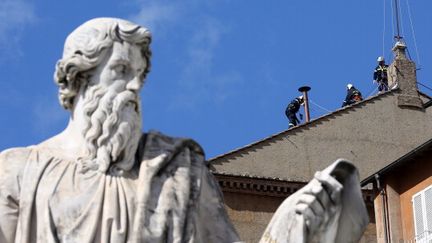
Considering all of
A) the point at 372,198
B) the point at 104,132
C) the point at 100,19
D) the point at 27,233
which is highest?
the point at 372,198

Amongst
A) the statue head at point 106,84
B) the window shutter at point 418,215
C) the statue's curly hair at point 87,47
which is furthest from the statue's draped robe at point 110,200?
the window shutter at point 418,215

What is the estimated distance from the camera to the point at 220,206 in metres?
12.0

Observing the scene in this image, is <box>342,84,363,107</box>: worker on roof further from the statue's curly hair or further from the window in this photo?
the statue's curly hair

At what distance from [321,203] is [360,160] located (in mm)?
47643

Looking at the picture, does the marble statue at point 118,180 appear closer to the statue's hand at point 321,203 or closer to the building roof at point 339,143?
the statue's hand at point 321,203

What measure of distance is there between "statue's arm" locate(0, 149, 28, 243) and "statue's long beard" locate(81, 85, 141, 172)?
437mm

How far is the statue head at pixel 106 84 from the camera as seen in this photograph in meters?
11.8

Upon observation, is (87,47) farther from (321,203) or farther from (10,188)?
(321,203)

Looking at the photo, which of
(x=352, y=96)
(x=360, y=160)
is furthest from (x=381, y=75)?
(x=360, y=160)

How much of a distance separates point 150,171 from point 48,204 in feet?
2.37

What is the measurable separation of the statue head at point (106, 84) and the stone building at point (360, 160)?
41921 millimetres

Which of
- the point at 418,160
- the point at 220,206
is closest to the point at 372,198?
the point at 418,160

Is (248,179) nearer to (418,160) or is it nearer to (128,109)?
(418,160)

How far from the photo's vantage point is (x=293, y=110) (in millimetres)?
63531
